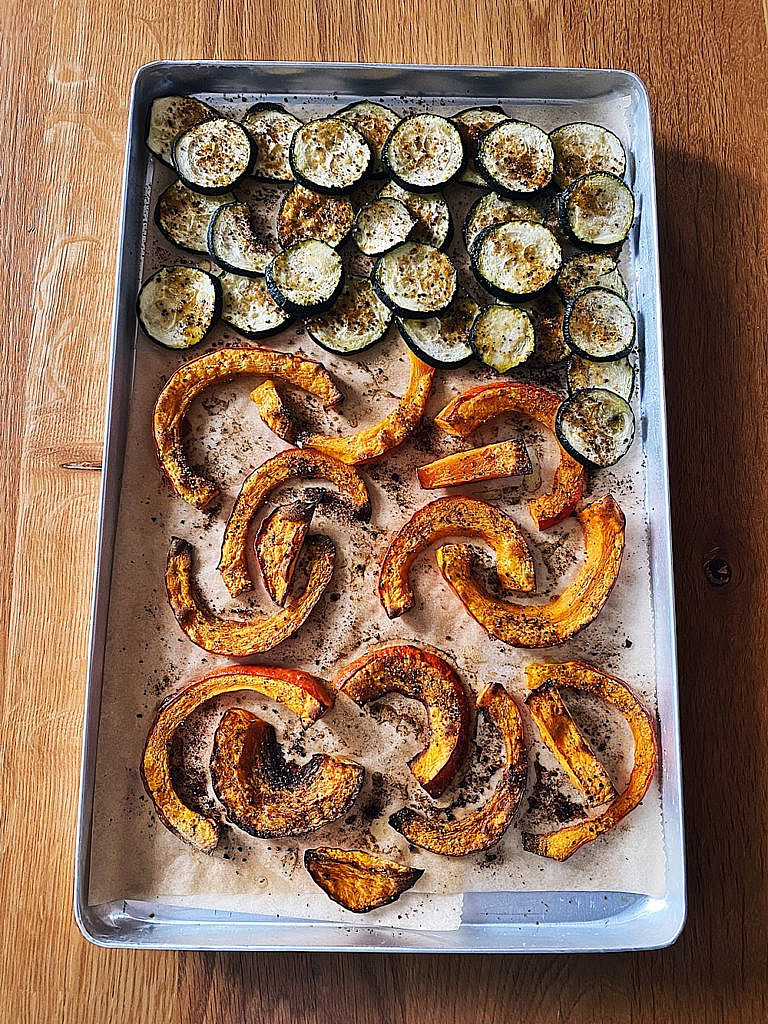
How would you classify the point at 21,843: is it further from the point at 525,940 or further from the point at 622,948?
the point at 622,948

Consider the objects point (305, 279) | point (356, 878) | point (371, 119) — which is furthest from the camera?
point (371, 119)

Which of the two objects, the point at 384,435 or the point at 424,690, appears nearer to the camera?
the point at 424,690

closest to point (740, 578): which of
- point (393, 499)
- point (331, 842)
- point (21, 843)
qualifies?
point (393, 499)

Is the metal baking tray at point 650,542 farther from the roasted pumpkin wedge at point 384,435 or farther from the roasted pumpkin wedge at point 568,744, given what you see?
the roasted pumpkin wedge at point 384,435

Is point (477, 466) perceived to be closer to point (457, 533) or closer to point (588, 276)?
point (457, 533)

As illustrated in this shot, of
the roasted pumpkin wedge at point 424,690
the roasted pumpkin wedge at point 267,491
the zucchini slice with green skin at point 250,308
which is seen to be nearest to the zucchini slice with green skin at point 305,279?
the zucchini slice with green skin at point 250,308

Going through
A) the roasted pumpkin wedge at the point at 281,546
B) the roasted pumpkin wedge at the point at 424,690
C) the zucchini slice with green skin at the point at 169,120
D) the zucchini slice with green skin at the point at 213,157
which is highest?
the zucchini slice with green skin at the point at 169,120

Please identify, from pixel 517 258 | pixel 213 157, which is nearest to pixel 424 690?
pixel 517 258
